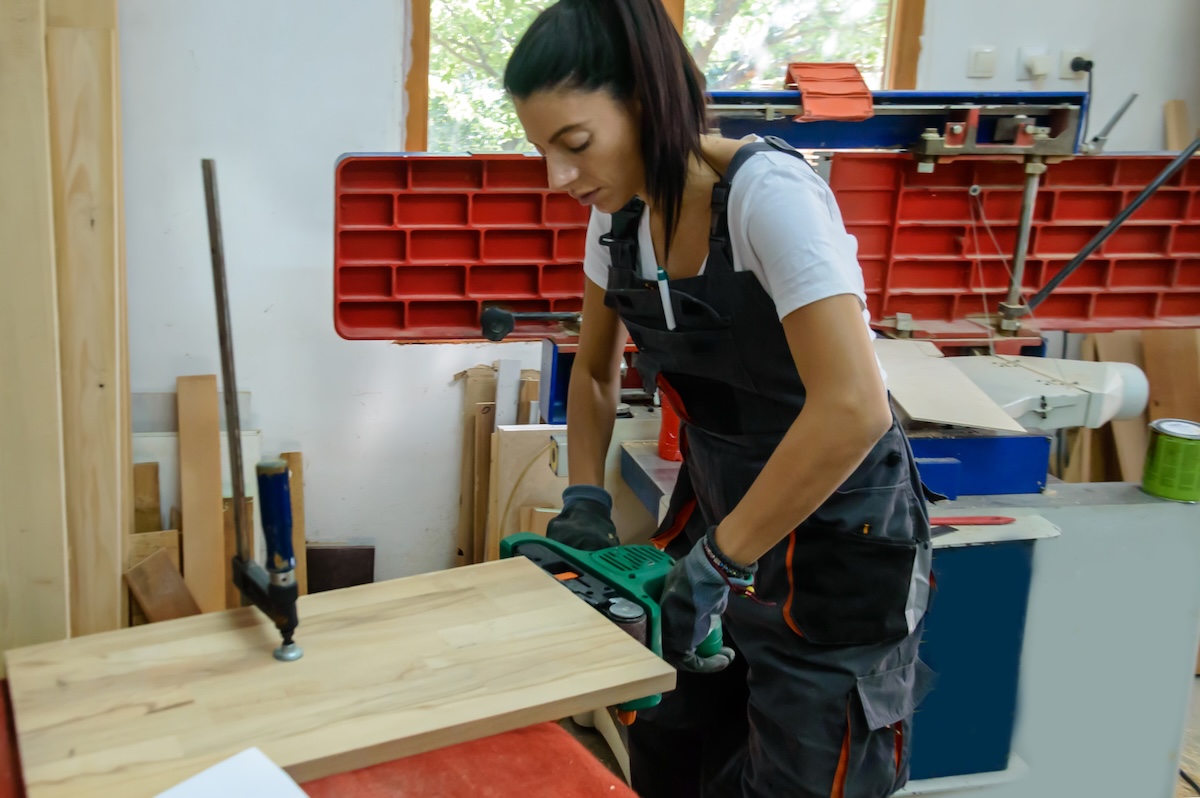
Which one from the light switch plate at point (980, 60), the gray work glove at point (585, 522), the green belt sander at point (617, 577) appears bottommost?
the green belt sander at point (617, 577)

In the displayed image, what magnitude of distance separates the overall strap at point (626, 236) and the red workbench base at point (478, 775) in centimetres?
66

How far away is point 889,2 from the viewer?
2.80m

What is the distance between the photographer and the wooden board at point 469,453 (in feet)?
8.91

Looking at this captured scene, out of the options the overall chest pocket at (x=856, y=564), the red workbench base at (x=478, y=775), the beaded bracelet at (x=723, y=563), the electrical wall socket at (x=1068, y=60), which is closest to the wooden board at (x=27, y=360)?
the red workbench base at (x=478, y=775)

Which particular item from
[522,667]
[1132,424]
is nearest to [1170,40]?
[1132,424]

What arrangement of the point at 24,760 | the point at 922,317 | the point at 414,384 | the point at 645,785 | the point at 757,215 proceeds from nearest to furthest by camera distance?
the point at 24,760 → the point at 757,215 → the point at 645,785 → the point at 922,317 → the point at 414,384

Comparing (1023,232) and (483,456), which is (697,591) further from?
(483,456)

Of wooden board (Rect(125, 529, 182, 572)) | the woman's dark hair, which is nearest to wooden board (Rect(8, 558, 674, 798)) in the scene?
the woman's dark hair

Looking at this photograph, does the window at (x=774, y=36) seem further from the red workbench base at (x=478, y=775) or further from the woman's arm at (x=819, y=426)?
the red workbench base at (x=478, y=775)

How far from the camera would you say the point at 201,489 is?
95.7 inches

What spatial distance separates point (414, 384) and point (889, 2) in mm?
1729

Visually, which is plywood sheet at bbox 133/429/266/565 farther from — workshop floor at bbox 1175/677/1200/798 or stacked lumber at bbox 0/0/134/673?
workshop floor at bbox 1175/677/1200/798

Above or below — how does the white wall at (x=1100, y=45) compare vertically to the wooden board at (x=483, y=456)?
above

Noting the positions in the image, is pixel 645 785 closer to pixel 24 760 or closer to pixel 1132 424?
pixel 24 760
